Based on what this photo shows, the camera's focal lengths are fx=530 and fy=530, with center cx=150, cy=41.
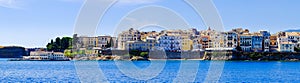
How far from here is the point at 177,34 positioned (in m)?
75.2

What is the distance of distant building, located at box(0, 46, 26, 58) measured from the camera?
9956cm

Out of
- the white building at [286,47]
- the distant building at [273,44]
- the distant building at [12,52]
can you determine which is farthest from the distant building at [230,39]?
the distant building at [12,52]

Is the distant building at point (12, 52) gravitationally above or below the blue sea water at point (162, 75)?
above

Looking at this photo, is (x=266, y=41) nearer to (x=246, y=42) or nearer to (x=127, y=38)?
(x=246, y=42)

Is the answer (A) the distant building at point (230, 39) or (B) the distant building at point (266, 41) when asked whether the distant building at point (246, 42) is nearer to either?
(A) the distant building at point (230, 39)

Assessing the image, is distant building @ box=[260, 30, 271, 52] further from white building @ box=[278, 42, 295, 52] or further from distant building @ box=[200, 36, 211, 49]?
distant building @ box=[200, 36, 211, 49]

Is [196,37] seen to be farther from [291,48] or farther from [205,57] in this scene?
[291,48]

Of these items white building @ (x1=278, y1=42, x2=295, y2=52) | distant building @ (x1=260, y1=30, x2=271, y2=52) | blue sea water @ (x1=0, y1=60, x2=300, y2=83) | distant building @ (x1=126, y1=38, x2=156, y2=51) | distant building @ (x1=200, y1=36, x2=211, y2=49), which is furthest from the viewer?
distant building @ (x1=200, y1=36, x2=211, y2=49)

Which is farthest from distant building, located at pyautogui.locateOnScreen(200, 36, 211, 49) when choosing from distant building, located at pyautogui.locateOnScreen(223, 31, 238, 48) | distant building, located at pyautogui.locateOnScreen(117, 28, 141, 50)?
distant building, located at pyautogui.locateOnScreen(117, 28, 141, 50)

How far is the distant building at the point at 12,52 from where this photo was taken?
99562 millimetres

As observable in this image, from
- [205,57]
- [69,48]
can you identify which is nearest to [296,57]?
[205,57]

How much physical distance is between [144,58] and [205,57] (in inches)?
327

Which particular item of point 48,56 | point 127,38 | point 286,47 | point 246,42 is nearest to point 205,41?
point 246,42

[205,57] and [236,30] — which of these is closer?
[205,57]
